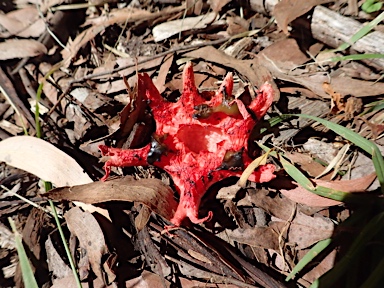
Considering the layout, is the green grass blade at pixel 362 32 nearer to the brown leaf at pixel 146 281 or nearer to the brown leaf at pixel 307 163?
the brown leaf at pixel 307 163

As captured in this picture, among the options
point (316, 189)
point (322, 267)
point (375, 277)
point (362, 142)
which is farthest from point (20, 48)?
point (375, 277)

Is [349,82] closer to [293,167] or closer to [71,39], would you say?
[293,167]

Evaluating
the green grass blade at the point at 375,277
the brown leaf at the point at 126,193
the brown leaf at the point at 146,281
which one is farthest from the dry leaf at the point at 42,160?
the green grass blade at the point at 375,277

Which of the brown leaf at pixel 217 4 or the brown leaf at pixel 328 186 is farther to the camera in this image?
the brown leaf at pixel 217 4

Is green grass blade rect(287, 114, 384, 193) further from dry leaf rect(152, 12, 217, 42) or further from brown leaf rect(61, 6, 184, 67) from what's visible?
brown leaf rect(61, 6, 184, 67)

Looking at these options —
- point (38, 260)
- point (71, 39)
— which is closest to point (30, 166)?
point (38, 260)
